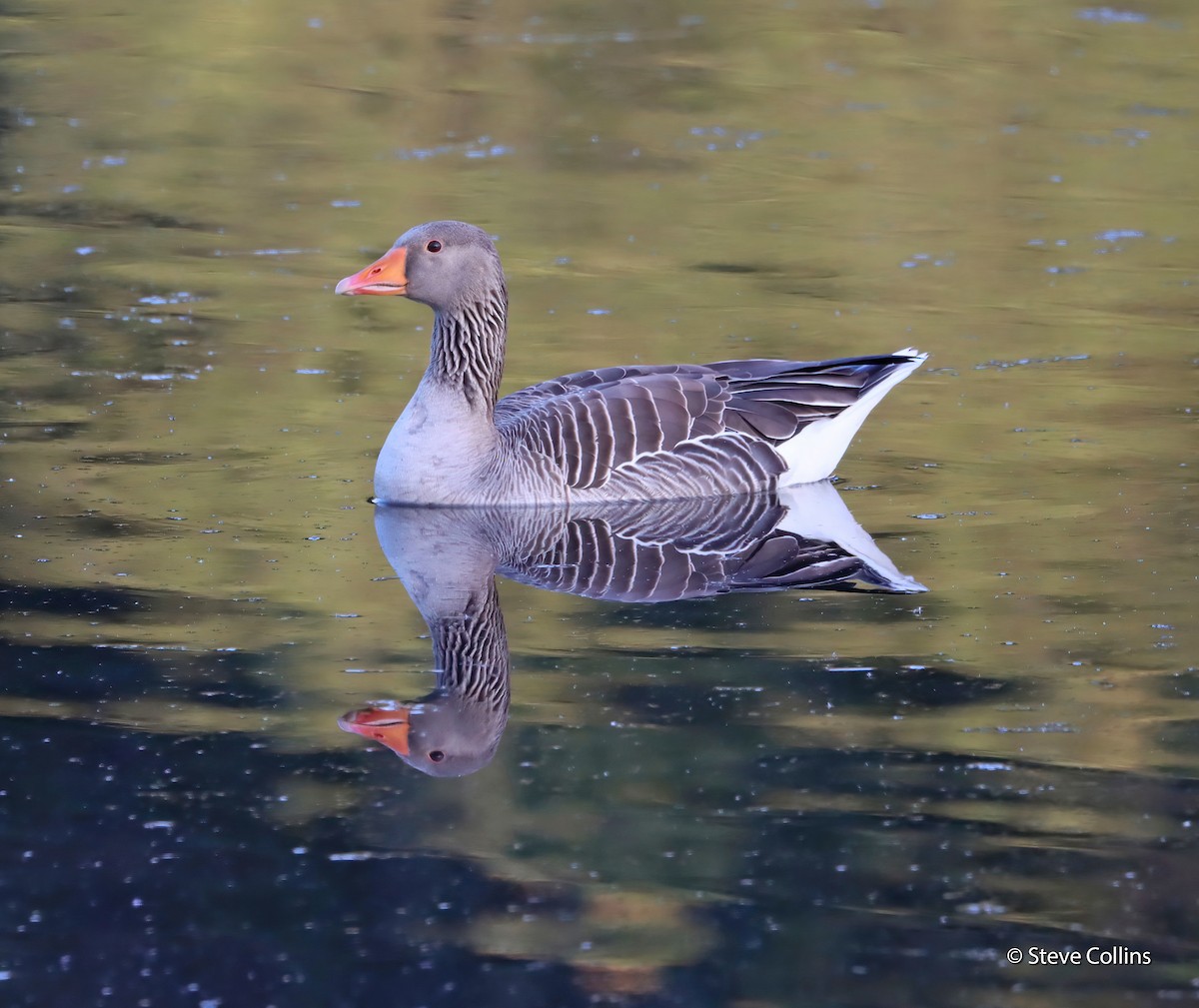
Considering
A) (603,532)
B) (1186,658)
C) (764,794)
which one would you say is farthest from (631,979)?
(603,532)

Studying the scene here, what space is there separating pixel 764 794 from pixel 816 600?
197cm

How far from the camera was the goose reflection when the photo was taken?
633cm

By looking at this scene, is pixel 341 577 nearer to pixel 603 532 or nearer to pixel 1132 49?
pixel 603 532

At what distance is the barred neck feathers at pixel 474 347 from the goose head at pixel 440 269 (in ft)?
0.14

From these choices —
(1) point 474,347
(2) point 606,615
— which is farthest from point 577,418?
(2) point 606,615

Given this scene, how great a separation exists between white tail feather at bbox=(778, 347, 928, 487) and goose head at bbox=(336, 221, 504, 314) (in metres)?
1.69

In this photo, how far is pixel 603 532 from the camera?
8852mm

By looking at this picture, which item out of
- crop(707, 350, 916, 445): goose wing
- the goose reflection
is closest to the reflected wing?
the goose reflection

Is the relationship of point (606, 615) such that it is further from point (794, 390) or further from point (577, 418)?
point (794, 390)

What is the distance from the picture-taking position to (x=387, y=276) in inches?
360

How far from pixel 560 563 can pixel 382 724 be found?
7.16 feet

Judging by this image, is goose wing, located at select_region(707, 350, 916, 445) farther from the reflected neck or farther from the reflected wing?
the reflected neck

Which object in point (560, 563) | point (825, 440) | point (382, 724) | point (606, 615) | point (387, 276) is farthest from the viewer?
point (825, 440)

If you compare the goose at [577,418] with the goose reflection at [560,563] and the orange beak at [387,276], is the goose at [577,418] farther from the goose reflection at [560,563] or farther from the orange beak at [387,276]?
the goose reflection at [560,563]
